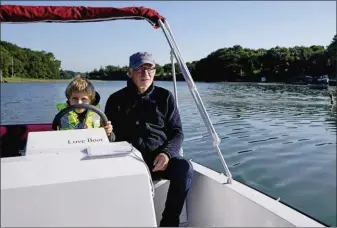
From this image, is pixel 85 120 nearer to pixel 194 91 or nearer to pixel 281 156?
pixel 194 91

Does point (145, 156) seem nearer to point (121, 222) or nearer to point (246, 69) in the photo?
point (121, 222)

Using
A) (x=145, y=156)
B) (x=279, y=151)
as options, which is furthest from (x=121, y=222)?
(x=279, y=151)

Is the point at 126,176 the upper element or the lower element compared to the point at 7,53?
lower

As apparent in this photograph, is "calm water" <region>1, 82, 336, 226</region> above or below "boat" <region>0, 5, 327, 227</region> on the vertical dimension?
below

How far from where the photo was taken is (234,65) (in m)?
73.7

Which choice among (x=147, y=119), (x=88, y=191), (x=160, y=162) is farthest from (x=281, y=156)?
(x=88, y=191)

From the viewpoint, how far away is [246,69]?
73438 mm

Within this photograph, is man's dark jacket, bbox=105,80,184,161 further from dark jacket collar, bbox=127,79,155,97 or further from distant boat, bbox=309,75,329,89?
Result: distant boat, bbox=309,75,329,89

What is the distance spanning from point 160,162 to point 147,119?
13.1 inches

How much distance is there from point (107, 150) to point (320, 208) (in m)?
3.98

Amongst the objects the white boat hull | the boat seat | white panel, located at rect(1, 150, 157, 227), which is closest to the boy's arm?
the boat seat

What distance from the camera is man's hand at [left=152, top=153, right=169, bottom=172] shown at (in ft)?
7.16

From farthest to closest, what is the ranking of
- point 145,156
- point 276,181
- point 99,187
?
point 276,181 < point 145,156 < point 99,187

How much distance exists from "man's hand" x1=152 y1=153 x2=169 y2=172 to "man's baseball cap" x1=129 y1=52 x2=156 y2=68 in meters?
0.60
